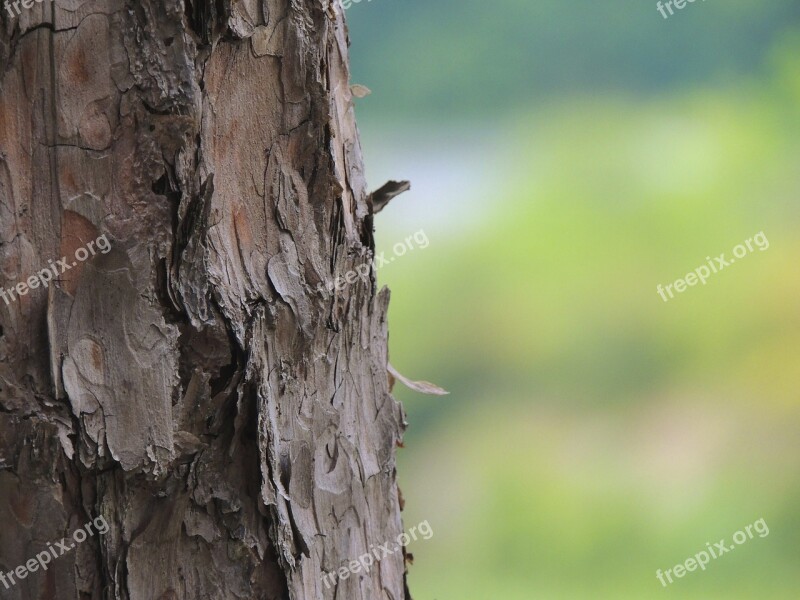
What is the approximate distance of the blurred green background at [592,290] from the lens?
3.47 feet

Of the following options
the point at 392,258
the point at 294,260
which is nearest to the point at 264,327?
the point at 294,260

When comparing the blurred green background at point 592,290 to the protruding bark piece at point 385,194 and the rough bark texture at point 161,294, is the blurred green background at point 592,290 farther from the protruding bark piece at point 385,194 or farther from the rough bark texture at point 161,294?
the rough bark texture at point 161,294

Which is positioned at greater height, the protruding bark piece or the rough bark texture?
the protruding bark piece

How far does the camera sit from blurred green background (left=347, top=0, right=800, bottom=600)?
106 cm

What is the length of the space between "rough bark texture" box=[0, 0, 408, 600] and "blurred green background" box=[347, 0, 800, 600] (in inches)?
26.6

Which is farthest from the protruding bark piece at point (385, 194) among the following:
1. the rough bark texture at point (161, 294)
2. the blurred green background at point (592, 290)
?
the blurred green background at point (592, 290)

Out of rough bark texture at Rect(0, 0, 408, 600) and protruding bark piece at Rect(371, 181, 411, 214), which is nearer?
rough bark texture at Rect(0, 0, 408, 600)

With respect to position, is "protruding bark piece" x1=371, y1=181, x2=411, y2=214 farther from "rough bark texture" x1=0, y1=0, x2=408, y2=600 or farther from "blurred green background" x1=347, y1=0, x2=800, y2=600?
"blurred green background" x1=347, y1=0, x2=800, y2=600

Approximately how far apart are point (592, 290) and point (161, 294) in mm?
796

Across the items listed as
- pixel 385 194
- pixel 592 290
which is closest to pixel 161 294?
pixel 385 194

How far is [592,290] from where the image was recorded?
1068 mm

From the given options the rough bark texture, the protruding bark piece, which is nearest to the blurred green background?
the protruding bark piece

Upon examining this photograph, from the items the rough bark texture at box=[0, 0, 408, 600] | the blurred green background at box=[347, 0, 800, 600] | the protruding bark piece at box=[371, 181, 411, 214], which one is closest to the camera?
the rough bark texture at box=[0, 0, 408, 600]

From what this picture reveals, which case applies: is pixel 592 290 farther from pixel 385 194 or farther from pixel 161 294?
pixel 161 294
